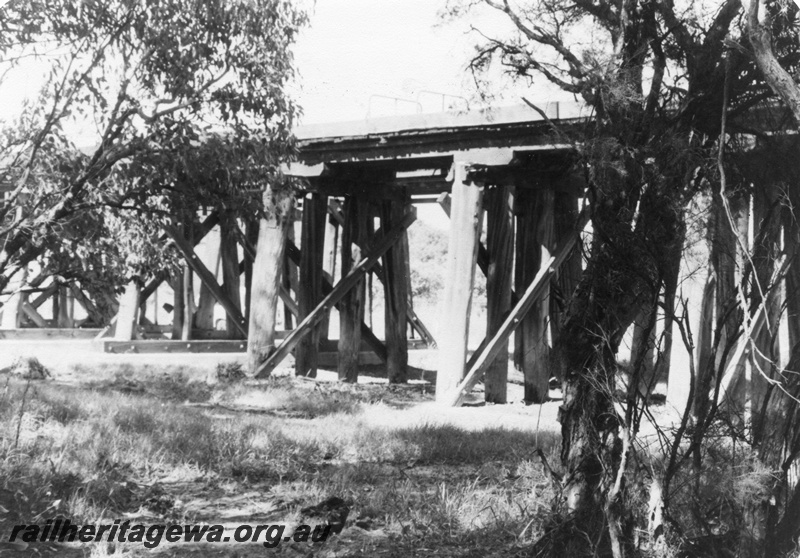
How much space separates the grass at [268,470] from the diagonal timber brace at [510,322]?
1406 millimetres

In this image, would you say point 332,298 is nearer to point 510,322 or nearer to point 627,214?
point 510,322

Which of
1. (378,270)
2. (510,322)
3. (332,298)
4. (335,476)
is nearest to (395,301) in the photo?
(332,298)

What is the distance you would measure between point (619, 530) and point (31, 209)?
376cm

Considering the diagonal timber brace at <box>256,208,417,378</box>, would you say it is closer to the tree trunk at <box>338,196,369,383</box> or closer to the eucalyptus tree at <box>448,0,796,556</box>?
Answer: the tree trunk at <box>338,196,369,383</box>

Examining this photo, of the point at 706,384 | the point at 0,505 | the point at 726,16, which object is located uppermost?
the point at 726,16

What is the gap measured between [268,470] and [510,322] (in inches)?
160

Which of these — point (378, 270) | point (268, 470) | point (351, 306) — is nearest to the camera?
point (268, 470)

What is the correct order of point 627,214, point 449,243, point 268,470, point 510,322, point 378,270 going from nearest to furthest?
point 627,214
point 268,470
point 510,322
point 449,243
point 378,270

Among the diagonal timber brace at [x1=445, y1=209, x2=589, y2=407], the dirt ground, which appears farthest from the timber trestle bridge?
the dirt ground

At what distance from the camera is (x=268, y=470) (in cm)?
611

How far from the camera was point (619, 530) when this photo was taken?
3910 millimetres

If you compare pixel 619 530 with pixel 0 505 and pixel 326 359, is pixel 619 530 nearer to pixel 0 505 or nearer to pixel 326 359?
pixel 0 505

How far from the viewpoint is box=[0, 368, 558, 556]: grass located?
→ 4.88m

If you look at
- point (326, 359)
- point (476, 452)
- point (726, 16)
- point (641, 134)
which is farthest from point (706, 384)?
point (326, 359)
